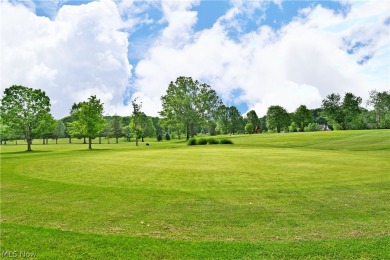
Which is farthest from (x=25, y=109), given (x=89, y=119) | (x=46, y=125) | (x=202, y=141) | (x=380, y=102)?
(x=380, y=102)

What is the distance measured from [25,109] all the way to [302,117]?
11122 cm

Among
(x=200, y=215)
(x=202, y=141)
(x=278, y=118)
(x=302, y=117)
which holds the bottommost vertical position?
(x=200, y=215)

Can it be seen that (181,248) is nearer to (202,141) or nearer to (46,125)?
(202,141)

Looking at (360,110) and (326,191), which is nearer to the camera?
(326,191)

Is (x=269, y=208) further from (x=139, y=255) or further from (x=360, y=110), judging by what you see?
(x=360, y=110)

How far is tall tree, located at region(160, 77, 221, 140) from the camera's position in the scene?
308ft

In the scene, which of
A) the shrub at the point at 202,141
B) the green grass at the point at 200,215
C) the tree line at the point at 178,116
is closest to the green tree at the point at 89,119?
the tree line at the point at 178,116

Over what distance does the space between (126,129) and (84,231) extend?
12769 centimetres

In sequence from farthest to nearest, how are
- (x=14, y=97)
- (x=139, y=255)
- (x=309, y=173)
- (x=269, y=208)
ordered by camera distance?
(x=14, y=97) < (x=309, y=173) < (x=269, y=208) < (x=139, y=255)

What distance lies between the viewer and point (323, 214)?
11.8 meters

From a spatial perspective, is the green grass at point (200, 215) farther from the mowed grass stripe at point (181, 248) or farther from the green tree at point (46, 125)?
the green tree at point (46, 125)

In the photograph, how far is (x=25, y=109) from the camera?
6744 cm

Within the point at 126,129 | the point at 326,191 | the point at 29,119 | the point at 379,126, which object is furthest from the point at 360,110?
the point at 326,191

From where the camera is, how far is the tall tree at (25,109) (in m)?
65.2
